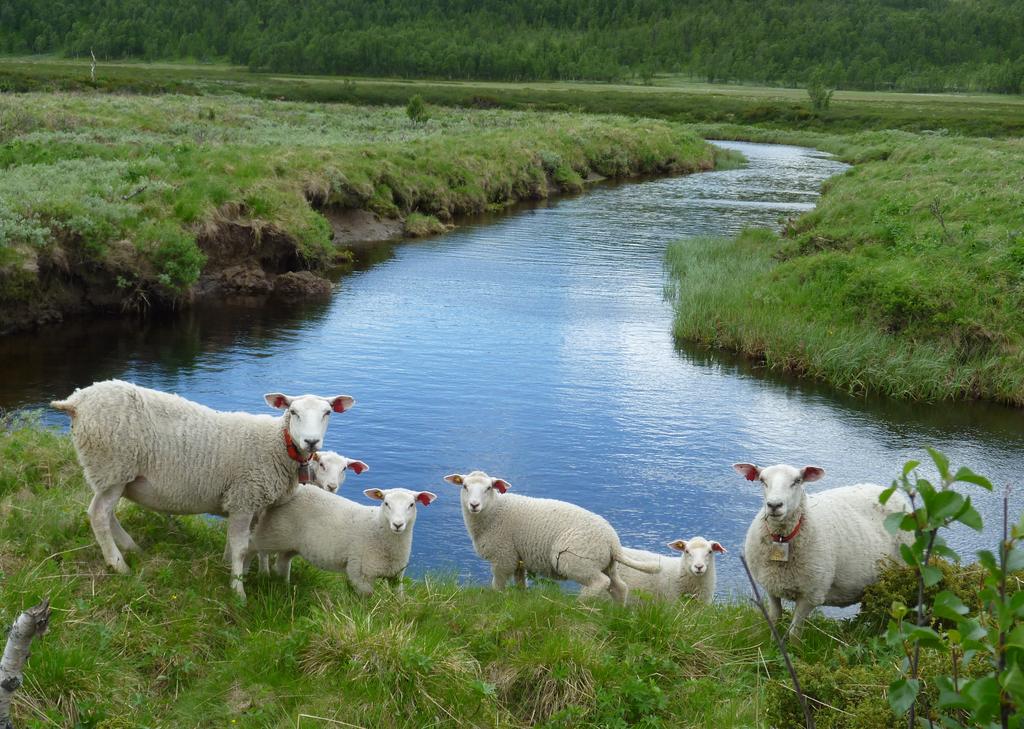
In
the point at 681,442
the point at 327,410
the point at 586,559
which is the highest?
the point at 327,410

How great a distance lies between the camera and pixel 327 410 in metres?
8.52

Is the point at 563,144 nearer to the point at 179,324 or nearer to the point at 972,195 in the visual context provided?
the point at 972,195

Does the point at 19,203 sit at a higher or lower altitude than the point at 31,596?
higher

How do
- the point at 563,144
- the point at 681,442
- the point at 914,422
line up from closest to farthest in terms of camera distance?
the point at 681,442
the point at 914,422
the point at 563,144

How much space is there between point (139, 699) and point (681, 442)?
37.3 ft

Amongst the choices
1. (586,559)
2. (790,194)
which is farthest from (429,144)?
(586,559)

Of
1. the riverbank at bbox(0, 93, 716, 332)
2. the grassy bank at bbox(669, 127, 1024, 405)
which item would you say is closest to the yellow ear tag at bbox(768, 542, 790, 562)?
the grassy bank at bbox(669, 127, 1024, 405)

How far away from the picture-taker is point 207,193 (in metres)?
25.7

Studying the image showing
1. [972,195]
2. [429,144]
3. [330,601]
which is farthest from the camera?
→ [429,144]

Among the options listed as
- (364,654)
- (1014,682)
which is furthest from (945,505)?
(364,654)

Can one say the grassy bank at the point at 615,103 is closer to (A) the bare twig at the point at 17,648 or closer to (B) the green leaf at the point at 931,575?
(A) the bare twig at the point at 17,648

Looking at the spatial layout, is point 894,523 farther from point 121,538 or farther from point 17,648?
point 121,538

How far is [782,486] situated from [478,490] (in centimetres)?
278

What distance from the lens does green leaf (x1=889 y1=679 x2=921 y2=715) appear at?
2.71 metres
